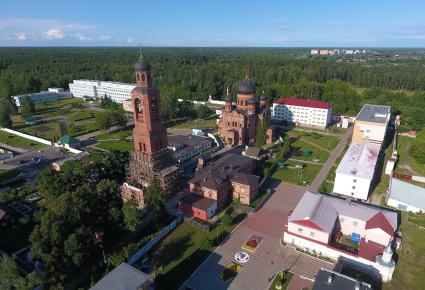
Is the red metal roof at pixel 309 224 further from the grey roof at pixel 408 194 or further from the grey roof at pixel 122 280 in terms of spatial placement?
the grey roof at pixel 122 280

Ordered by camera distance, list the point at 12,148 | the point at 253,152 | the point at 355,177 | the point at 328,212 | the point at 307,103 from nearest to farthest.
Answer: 1. the point at 328,212
2. the point at 355,177
3. the point at 253,152
4. the point at 12,148
5. the point at 307,103

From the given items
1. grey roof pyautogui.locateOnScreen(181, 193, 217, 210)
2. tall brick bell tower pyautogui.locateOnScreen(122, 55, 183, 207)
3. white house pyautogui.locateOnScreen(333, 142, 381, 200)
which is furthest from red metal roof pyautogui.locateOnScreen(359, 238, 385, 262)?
tall brick bell tower pyautogui.locateOnScreen(122, 55, 183, 207)

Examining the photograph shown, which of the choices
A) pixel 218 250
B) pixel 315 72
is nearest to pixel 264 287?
pixel 218 250

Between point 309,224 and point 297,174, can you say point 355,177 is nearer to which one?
point 297,174

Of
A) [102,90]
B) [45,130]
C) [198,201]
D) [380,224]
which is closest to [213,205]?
[198,201]

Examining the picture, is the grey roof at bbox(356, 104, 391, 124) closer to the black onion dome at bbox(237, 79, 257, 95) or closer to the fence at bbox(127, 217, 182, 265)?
the black onion dome at bbox(237, 79, 257, 95)

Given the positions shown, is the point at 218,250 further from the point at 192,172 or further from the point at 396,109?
the point at 396,109
